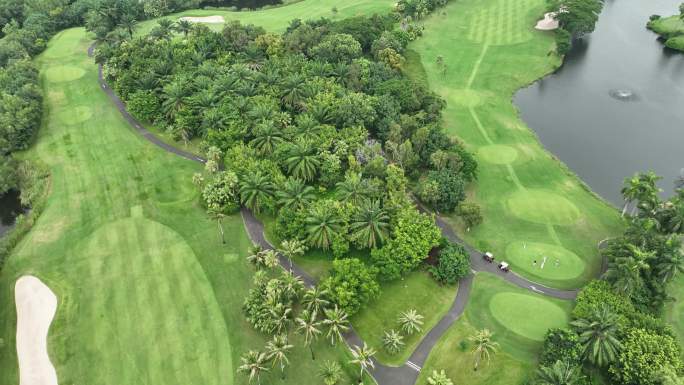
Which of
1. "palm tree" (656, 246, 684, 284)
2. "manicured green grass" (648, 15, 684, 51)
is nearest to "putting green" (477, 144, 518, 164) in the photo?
"palm tree" (656, 246, 684, 284)

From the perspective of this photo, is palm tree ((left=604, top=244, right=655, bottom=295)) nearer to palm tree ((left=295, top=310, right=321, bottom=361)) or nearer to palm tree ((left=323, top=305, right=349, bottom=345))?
palm tree ((left=323, top=305, right=349, bottom=345))

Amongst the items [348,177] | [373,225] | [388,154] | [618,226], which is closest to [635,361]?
[618,226]

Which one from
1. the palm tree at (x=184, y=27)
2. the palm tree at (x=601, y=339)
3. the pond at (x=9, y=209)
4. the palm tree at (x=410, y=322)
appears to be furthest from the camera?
the palm tree at (x=184, y=27)

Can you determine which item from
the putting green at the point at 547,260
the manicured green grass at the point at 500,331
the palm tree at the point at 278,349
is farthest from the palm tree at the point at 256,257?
the putting green at the point at 547,260

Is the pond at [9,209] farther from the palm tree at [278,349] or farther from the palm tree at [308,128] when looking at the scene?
the palm tree at [278,349]

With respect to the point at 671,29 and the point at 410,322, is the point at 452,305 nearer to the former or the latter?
the point at 410,322
